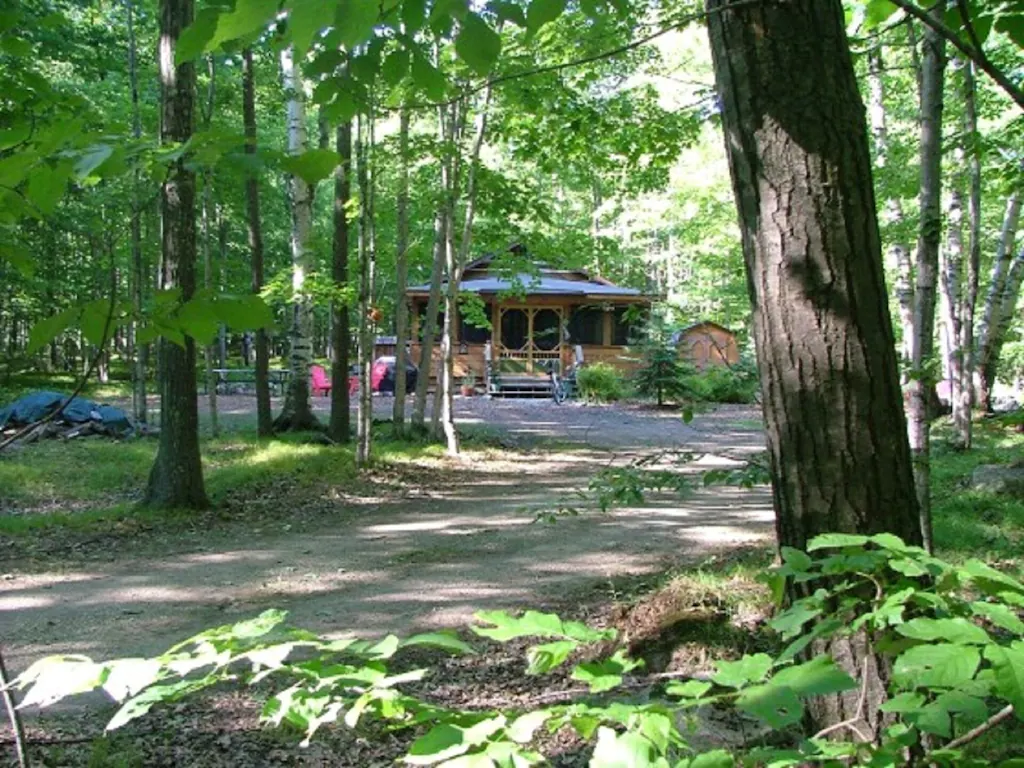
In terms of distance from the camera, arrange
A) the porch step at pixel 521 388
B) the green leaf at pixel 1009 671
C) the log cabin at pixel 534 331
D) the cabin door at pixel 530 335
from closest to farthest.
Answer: the green leaf at pixel 1009 671 → the porch step at pixel 521 388 → the log cabin at pixel 534 331 → the cabin door at pixel 530 335

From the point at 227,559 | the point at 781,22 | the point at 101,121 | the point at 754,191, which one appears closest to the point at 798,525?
the point at 754,191

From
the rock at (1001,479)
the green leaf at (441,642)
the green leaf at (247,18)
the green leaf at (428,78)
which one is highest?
the green leaf at (428,78)

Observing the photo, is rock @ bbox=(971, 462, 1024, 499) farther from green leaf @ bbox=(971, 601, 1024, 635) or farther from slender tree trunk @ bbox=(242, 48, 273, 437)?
slender tree trunk @ bbox=(242, 48, 273, 437)

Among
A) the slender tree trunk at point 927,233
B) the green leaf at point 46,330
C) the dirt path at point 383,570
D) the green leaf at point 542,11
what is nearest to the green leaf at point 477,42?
the green leaf at point 542,11

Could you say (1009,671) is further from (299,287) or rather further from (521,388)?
(521,388)

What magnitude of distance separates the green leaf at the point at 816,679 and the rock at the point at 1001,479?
346 inches

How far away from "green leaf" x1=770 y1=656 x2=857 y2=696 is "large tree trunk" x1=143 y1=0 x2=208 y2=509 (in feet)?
29.8

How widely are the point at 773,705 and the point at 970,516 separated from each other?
783 centimetres

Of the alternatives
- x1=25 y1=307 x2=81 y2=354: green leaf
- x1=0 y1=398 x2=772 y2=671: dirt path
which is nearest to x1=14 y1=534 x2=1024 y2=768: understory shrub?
x1=25 y1=307 x2=81 y2=354: green leaf

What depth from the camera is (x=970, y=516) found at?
785 cm

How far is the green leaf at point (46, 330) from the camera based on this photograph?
5.27ft

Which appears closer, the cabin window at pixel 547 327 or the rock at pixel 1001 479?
the rock at pixel 1001 479

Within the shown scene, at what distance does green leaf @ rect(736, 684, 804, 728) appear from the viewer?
3.66ft

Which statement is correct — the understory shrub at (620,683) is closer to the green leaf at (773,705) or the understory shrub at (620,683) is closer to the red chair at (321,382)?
the green leaf at (773,705)
